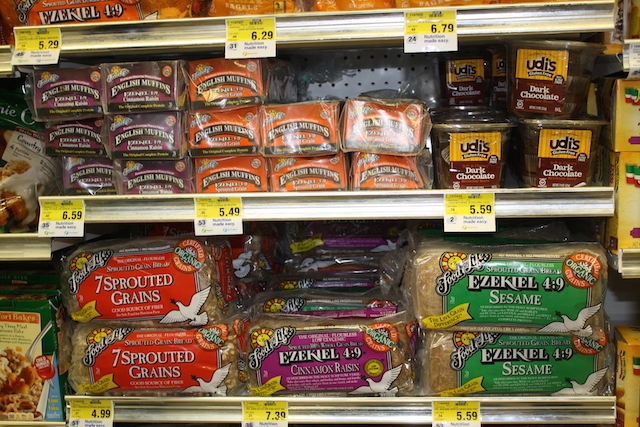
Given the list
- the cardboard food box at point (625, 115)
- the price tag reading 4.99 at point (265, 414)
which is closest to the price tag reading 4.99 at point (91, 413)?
the price tag reading 4.99 at point (265, 414)

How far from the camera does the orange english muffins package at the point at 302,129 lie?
51.6 inches

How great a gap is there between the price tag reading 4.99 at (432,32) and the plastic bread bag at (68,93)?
2.88ft

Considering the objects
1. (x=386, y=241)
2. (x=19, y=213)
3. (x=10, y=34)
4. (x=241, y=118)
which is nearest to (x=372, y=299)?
(x=386, y=241)

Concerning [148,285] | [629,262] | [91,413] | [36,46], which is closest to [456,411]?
[629,262]

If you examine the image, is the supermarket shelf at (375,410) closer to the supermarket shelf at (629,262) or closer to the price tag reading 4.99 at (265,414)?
the price tag reading 4.99 at (265,414)

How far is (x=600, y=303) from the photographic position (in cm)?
130

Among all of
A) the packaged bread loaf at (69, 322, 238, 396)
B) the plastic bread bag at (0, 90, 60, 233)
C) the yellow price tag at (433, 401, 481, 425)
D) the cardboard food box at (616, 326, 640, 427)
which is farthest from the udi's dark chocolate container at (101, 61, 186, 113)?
the cardboard food box at (616, 326, 640, 427)

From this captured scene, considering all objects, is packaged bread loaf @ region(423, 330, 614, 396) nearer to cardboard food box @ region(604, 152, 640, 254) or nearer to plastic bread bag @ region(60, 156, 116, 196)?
cardboard food box @ region(604, 152, 640, 254)

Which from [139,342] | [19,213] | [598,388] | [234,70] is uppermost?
[234,70]

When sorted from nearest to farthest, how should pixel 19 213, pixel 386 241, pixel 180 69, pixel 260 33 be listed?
pixel 260 33 < pixel 180 69 < pixel 19 213 < pixel 386 241

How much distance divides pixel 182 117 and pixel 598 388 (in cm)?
143

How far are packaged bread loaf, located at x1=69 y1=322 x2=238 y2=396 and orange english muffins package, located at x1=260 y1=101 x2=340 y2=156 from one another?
558 millimetres

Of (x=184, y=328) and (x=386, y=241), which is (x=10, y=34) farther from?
(x=386, y=241)

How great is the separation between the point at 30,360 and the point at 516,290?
1.44m
